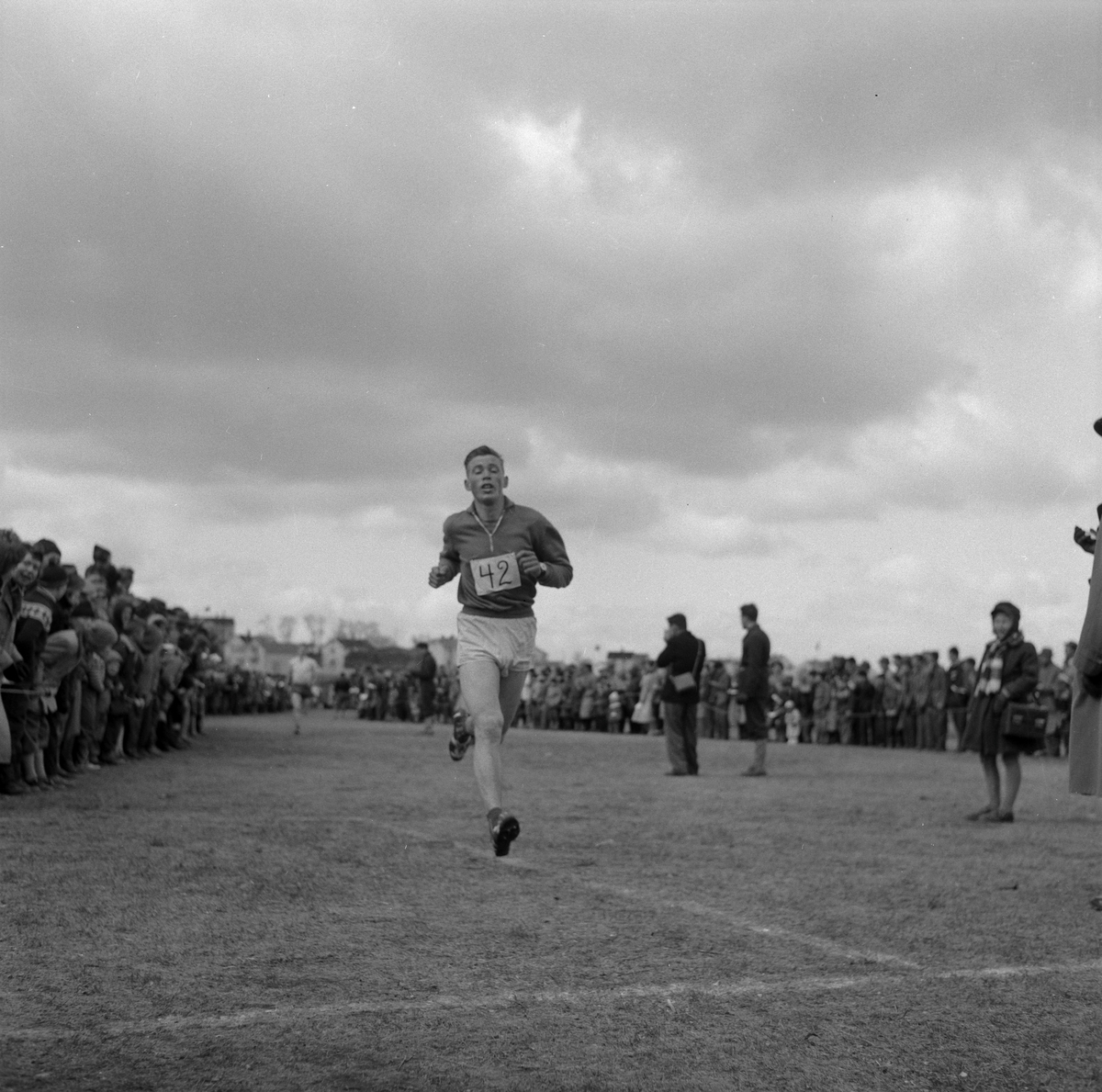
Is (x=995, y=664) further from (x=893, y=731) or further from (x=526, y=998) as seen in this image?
(x=893, y=731)

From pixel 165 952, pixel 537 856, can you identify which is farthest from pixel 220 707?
pixel 165 952

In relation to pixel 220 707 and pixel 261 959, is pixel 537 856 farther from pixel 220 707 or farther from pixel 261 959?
pixel 220 707

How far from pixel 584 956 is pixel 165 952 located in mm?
1627

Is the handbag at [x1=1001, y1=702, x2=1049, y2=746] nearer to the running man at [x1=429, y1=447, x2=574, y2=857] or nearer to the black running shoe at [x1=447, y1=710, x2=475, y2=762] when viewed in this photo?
the black running shoe at [x1=447, y1=710, x2=475, y2=762]

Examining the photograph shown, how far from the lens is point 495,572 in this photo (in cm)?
788

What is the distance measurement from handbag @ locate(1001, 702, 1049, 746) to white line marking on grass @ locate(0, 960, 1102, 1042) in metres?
6.57

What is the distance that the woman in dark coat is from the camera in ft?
41.7

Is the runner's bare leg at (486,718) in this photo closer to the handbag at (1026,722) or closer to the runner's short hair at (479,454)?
the runner's short hair at (479,454)

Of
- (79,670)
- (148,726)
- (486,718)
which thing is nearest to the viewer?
(486,718)

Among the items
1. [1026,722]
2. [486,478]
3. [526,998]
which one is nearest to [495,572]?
[486,478]

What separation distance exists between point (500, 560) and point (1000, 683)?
6.49m

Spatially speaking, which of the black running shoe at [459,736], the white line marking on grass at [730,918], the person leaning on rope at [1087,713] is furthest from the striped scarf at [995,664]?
the person leaning on rope at [1087,713]

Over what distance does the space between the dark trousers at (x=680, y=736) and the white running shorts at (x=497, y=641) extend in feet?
37.2

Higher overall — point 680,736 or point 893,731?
point 893,731
